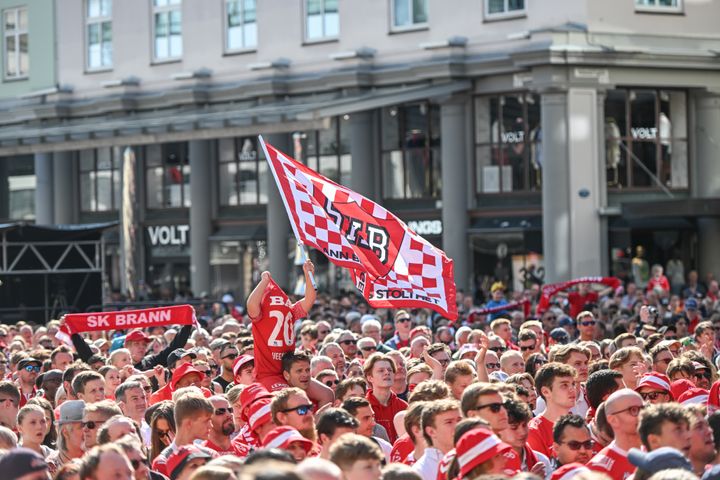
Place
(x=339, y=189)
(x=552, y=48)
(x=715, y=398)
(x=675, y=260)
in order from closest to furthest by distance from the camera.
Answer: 1. (x=715, y=398)
2. (x=339, y=189)
3. (x=552, y=48)
4. (x=675, y=260)

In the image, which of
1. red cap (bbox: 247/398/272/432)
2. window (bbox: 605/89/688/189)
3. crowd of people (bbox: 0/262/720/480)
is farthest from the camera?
window (bbox: 605/89/688/189)

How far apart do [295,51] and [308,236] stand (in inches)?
1038

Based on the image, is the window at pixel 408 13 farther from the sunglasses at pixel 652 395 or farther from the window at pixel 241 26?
the sunglasses at pixel 652 395

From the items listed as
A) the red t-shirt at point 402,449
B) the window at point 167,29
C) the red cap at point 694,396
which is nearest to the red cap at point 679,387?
the red cap at point 694,396

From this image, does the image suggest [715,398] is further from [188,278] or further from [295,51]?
[188,278]

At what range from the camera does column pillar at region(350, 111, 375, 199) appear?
4116 cm

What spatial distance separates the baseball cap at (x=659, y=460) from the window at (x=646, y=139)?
3042 centimetres

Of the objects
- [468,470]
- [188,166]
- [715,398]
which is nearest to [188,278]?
[188,166]

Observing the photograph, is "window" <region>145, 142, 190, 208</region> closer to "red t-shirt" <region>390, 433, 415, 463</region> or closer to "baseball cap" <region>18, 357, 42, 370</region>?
"baseball cap" <region>18, 357, 42, 370</region>

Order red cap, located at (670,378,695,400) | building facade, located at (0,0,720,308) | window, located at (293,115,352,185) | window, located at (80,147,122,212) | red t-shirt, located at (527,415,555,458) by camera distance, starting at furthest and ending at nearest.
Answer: window, located at (80,147,122,212) → window, located at (293,115,352,185) → building facade, located at (0,0,720,308) → red cap, located at (670,378,695,400) → red t-shirt, located at (527,415,555,458)

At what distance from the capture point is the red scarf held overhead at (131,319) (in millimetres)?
18641

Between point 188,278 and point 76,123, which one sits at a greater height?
point 76,123

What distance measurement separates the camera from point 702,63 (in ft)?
123

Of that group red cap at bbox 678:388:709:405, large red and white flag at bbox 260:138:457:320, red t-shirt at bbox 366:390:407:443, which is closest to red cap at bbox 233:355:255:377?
red t-shirt at bbox 366:390:407:443
